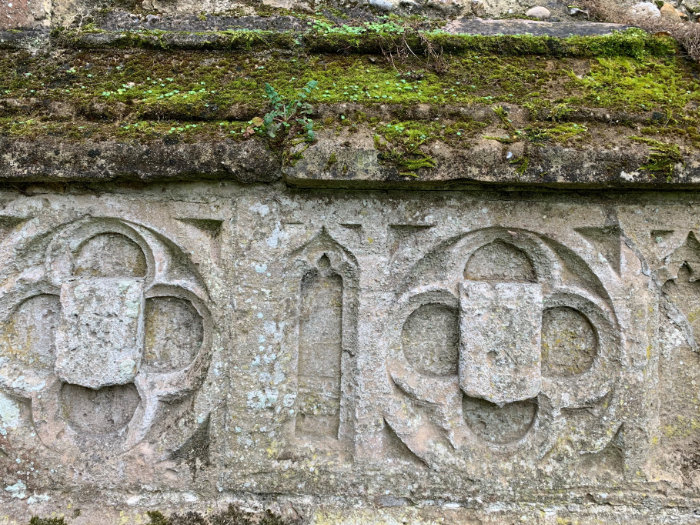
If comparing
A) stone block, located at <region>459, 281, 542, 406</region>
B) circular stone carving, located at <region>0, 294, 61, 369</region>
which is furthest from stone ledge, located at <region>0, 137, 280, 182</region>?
stone block, located at <region>459, 281, 542, 406</region>

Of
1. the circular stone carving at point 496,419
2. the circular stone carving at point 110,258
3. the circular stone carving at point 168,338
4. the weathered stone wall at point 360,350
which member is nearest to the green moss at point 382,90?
→ the weathered stone wall at point 360,350

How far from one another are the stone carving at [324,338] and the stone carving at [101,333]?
0.45 m

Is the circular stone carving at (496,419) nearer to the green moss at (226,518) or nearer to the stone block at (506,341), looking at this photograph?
the stone block at (506,341)

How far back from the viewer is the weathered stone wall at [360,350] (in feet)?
6.87

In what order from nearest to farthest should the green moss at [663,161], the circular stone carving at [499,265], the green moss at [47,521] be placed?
the green moss at [663,161] → the green moss at [47,521] → the circular stone carving at [499,265]

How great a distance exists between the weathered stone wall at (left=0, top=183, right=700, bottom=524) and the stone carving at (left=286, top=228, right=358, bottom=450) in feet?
0.04

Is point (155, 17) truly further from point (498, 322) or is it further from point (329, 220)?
point (498, 322)

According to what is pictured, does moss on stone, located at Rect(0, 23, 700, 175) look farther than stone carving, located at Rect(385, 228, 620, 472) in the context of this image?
No

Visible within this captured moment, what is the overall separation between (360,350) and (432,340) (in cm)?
37

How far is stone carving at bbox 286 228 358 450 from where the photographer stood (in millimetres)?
2121

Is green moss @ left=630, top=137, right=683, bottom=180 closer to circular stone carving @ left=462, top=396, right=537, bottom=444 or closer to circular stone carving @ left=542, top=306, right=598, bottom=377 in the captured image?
circular stone carving @ left=542, top=306, right=598, bottom=377

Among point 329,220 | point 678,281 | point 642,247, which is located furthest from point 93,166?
point 678,281

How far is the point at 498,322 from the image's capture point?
2.10 m

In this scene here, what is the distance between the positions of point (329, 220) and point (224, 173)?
19.8 inches
